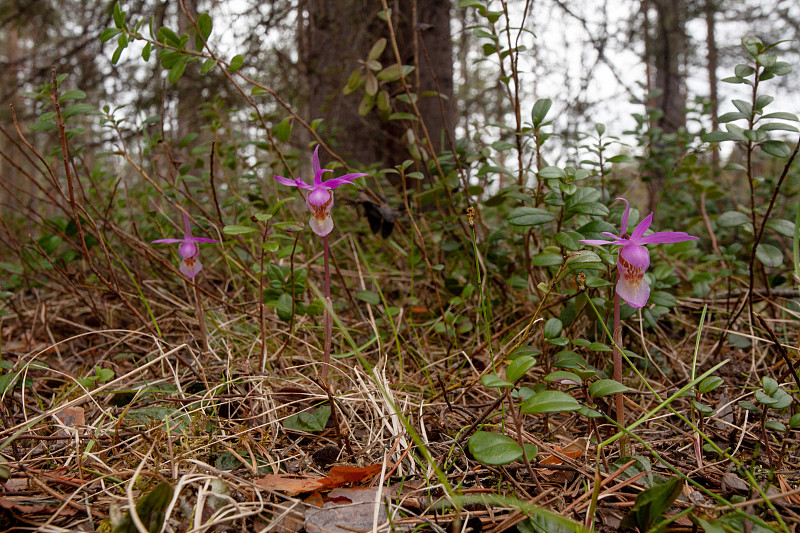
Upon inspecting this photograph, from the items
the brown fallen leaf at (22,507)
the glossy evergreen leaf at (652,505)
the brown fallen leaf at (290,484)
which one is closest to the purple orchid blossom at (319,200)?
the brown fallen leaf at (290,484)

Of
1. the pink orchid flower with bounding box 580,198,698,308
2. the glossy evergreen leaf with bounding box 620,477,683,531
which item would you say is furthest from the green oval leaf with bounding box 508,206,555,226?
the glossy evergreen leaf with bounding box 620,477,683,531

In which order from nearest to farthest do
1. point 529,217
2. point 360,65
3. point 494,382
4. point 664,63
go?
point 494,382 < point 529,217 < point 360,65 < point 664,63

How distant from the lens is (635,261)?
1.19 meters

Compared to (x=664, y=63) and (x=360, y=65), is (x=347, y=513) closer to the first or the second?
(x=360, y=65)

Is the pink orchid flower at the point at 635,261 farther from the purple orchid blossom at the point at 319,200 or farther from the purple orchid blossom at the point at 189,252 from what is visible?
the purple orchid blossom at the point at 189,252

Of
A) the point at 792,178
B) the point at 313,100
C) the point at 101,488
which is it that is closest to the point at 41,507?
the point at 101,488

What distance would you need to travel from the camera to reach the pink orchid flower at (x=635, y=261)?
46.8 inches

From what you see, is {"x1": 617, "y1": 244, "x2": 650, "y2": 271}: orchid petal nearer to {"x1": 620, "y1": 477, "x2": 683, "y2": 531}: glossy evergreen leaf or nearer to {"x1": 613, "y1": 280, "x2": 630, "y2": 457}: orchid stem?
{"x1": 613, "y1": 280, "x2": 630, "y2": 457}: orchid stem

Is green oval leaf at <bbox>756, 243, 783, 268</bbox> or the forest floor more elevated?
green oval leaf at <bbox>756, 243, 783, 268</bbox>

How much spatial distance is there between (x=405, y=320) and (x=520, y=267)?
26.6 inches

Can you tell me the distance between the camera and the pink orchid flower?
1.19 meters

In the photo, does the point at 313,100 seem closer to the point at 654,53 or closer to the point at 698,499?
the point at 654,53

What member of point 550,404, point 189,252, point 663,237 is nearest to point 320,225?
point 189,252

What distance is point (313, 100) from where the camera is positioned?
3.65 meters
